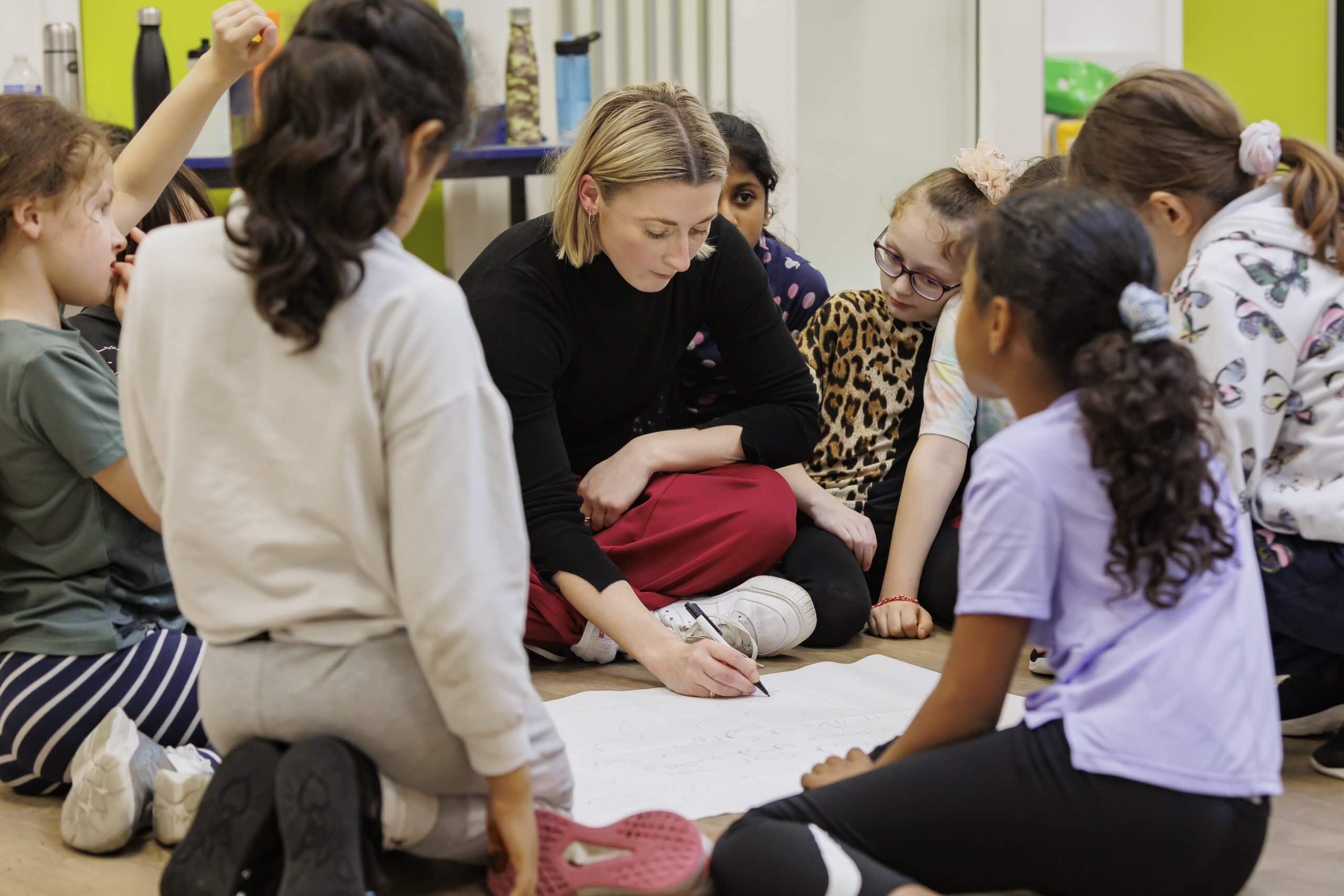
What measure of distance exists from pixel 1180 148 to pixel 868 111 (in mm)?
2141

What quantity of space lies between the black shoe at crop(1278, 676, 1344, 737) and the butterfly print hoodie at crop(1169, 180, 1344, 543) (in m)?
0.19

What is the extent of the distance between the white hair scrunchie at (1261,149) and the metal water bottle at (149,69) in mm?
2154

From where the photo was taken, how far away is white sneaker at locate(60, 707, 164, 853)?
3.72 ft

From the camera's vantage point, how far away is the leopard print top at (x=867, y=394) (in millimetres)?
1996

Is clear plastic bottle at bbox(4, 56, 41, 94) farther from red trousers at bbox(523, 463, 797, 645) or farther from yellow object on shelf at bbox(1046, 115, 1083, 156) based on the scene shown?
yellow object on shelf at bbox(1046, 115, 1083, 156)

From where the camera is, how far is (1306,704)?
1.43 meters

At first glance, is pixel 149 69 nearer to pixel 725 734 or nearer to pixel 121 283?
pixel 121 283

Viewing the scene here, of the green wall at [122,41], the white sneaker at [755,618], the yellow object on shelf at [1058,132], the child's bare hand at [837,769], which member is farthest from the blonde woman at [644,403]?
the yellow object on shelf at [1058,132]

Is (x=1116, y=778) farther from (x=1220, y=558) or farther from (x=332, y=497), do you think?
(x=332, y=497)

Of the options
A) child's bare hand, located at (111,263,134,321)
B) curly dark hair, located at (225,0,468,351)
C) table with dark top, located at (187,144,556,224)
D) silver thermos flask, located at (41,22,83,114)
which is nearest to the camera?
curly dark hair, located at (225,0,468,351)

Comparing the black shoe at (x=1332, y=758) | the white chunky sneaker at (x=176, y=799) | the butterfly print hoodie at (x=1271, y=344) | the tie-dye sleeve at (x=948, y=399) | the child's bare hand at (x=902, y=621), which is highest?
the butterfly print hoodie at (x=1271, y=344)

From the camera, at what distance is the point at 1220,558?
925 mm

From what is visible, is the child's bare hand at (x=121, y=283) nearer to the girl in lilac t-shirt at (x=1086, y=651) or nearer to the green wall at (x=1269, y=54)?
the girl in lilac t-shirt at (x=1086, y=651)

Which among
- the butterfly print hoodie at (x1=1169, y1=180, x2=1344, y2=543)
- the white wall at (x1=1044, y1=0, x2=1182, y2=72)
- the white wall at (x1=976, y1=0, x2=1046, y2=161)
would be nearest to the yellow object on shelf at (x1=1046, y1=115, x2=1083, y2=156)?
the white wall at (x1=976, y1=0, x2=1046, y2=161)
